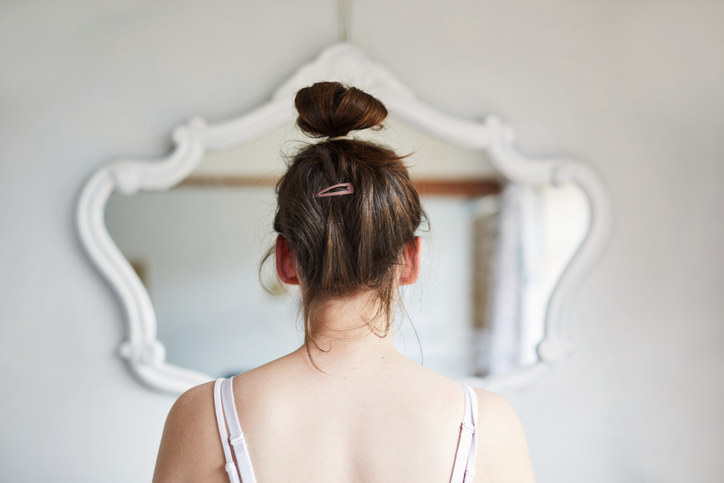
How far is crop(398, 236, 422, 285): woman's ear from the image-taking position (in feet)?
2.63

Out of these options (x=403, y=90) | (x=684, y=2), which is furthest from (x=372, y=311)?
(x=684, y=2)

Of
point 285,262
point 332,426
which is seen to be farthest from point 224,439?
point 285,262

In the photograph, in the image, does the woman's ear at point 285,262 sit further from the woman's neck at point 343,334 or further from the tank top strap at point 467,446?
the tank top strap at point 467,446

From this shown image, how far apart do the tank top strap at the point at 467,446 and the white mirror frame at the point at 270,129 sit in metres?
0.81

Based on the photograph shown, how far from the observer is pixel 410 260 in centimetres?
81

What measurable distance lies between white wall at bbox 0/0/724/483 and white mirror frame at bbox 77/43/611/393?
0.06 meters

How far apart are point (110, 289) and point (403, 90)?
0.93 m

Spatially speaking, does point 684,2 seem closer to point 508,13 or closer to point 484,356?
point 508,13

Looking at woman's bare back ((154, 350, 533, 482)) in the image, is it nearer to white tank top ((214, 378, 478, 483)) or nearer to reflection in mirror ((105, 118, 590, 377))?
white tank top ((214, 378, 478, 483))

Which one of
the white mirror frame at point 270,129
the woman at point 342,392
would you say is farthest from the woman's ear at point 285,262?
the white mirror frame at point 270,129

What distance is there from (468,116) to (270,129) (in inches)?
21.7

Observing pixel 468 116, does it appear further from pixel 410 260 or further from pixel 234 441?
pixel 234 441

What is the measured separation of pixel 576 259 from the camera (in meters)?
1.60

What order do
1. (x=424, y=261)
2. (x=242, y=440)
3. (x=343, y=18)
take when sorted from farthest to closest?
(x=343, y=18), (x=424, y=261), (x=242, y=440)
